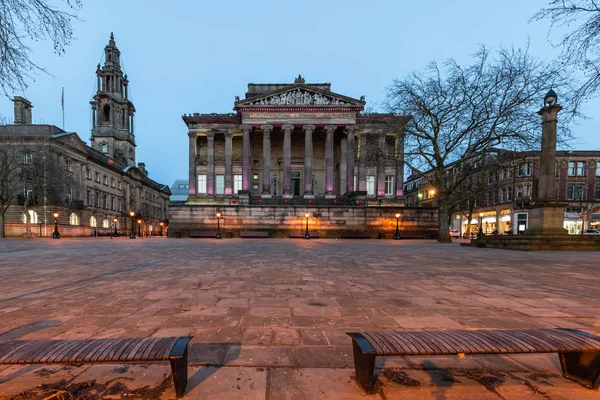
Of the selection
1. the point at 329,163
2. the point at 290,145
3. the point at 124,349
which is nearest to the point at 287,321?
the point at 124,349

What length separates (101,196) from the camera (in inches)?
1790

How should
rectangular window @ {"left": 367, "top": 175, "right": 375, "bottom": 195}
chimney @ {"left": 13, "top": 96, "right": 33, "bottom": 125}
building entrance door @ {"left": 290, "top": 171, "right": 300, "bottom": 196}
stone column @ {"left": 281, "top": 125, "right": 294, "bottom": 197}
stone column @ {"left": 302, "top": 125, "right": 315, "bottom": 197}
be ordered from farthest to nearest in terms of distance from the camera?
building entrance door @ {"left": 290, "top": 171, "right": 300, "bottom": 196}
rectangular window @ {"left": 367, "top": 175, "right": 375, "bottom": 195}
chimney @ {"left": 13, "top": 96, "right": 33, "bottom": 125}
stone column @ {"left": 281, "top": 125, "right": 294, "bottom": 197}
stone column @ {"left": 302, "top": 125, "right": 315, "bottom": 197}

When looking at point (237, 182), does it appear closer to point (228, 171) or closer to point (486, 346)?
point (228, 171)

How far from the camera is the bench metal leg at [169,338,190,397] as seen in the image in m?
1.84

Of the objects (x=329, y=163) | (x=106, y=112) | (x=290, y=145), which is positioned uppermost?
(x=106, y=112)

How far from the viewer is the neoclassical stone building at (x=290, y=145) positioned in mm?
33219

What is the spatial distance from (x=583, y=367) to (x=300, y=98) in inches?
1367

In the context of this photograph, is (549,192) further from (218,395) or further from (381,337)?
(218,395)

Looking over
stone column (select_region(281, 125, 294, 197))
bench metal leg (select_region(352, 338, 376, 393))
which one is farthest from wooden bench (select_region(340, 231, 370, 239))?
bench metal leg (select_region(352, 338, 376, 393))

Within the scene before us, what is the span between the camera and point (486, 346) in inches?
80.4

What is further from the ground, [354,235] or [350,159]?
[350,159]

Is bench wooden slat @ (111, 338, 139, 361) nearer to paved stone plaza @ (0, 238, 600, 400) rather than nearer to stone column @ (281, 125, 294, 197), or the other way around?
paved stone plaza @ (0, 238, 600, 400)

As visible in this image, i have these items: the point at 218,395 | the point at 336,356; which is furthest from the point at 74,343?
the point at 336,356

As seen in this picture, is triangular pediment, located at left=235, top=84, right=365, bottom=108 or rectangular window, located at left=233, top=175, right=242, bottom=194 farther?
rectangular window, located at left=233, top=175, right=242, bottom=194
